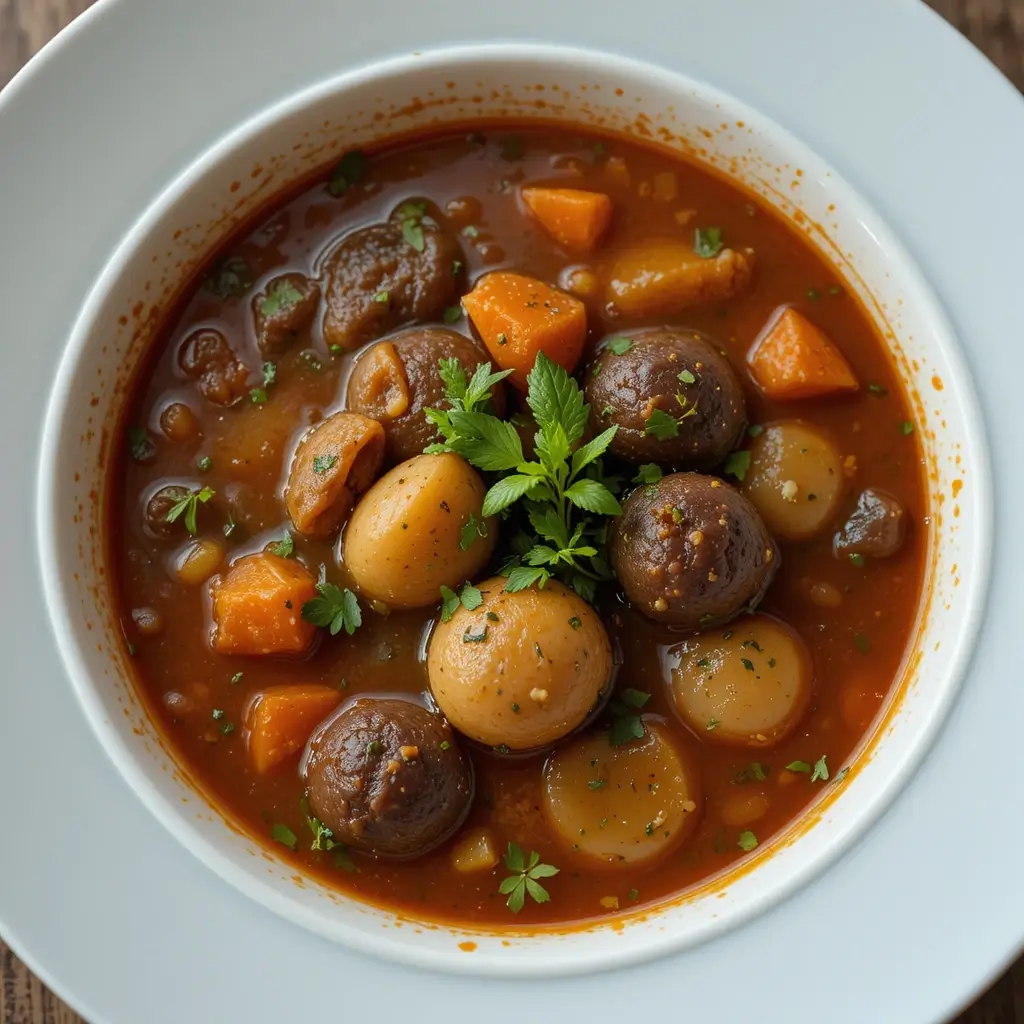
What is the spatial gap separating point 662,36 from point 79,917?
298cm

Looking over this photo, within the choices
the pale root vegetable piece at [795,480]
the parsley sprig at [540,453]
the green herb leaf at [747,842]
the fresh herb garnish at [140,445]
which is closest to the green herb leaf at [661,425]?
the parsley sprig at [540,453]

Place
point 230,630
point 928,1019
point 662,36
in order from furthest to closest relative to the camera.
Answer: point 230,630 < point 662,36 < point 928,1019

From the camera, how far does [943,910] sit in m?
3.00

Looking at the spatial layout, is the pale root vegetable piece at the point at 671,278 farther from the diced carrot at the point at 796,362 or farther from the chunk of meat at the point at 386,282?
the chunk of meat at the point at 386,282

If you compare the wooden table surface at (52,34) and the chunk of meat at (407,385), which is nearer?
the chunk of meat at (407,385)

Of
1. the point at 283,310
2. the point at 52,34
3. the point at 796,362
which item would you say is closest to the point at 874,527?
the point at 796,362

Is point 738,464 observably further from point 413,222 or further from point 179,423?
point 179,423

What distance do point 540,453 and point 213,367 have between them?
1.13m

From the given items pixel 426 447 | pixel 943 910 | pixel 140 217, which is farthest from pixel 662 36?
pixel 943 910

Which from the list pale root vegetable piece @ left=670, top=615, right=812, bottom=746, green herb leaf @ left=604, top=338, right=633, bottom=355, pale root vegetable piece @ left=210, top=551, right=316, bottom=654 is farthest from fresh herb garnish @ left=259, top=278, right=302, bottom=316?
pale root vegetable piece @ left=670, top=615, right=812, bottom=746

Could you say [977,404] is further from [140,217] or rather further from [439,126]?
[140,217]

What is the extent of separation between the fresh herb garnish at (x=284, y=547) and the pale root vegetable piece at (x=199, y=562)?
0.55 feet

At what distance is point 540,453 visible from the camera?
3.15 meters

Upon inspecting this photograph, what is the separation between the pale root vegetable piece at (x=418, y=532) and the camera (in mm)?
3178
